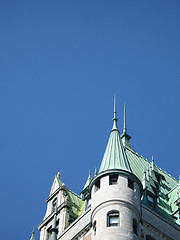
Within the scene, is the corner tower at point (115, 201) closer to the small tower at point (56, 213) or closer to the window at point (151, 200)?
the window at point (151, 200)

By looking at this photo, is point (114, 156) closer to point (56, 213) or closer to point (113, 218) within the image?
point (113, 218)

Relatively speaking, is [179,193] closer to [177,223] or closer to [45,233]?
[177,223]

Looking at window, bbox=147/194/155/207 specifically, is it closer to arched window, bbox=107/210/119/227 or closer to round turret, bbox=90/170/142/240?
round turret, bbox=90/170/142/240

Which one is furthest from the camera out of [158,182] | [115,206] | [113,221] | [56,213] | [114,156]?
[158,182]

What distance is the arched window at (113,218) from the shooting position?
67.0 m

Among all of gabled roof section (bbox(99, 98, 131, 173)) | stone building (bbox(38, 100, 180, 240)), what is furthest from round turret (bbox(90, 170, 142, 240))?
gabled roof section (bbox(99, 98, 131, 173))

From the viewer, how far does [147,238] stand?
69.1m

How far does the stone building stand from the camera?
67.5 m

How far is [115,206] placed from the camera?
6806cm

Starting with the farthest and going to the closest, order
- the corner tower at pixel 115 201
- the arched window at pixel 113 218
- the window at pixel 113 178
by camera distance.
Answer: the window at pixel 113 178, the arched window at pixel 113 218, the corner tower at pixel 115 201

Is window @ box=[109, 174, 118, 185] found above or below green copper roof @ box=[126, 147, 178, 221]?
below

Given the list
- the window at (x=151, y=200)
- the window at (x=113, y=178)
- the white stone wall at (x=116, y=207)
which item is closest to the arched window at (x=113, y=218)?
the white stone wall at (x=116, y=207)

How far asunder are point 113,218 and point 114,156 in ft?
23.3

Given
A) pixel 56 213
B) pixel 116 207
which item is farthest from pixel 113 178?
pixel 56 213
